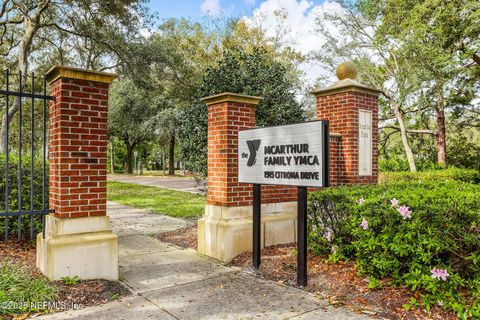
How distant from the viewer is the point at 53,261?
13.0 feet

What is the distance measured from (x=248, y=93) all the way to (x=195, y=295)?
5073 mm

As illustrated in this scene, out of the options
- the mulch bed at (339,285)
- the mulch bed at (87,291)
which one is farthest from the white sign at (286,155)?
the mulch bed at (87,291)

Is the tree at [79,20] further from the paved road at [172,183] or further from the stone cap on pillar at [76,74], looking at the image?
the stone cap on pillar at [76,74]

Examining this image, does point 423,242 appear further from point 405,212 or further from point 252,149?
point 252,149

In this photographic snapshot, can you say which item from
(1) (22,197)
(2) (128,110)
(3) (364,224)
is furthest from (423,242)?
(2) (128,110)

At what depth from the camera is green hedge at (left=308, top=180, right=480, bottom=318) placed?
328 cm

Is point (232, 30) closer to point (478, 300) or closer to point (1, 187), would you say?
point (1, 187)

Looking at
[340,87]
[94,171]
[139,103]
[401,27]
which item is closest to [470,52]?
[401,27]

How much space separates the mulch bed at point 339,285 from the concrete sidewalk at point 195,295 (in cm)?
18

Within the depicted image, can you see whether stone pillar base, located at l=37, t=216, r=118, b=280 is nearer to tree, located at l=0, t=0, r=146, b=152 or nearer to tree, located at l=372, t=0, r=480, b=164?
tree, located at l=0, t=0, r=146, b=152

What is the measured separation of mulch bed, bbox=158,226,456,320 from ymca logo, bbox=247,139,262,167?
1.41 m

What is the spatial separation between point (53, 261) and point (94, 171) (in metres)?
1.07

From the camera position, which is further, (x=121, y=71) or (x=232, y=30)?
(x=232, y=30)

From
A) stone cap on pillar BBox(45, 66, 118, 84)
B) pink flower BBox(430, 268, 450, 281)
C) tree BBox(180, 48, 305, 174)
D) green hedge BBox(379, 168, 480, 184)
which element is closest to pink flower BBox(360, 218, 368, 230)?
pink flower BBox(430, 268, 450, 281)
